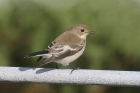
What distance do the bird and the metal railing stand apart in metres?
0.89

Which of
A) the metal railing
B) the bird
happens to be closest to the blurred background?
the bird

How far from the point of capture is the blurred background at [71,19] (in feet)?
13.4

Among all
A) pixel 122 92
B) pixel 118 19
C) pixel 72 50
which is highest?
pixel 118 19

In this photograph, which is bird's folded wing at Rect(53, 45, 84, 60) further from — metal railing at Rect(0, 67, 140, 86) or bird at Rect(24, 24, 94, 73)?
metal railing at Rect(0, 67, 140, 86)

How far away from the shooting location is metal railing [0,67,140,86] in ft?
8.38

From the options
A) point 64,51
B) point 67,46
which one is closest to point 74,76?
point 64,51

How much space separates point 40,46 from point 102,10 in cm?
63

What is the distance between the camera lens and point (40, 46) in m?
4.19

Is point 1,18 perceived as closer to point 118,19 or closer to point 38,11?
point 38,11

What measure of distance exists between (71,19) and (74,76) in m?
1.65

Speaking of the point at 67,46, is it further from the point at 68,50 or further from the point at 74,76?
the point at 74,76

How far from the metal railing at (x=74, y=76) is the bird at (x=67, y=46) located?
89cm

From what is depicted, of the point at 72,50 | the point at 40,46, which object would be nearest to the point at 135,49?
the point at 72,50

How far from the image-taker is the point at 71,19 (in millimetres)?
4219
